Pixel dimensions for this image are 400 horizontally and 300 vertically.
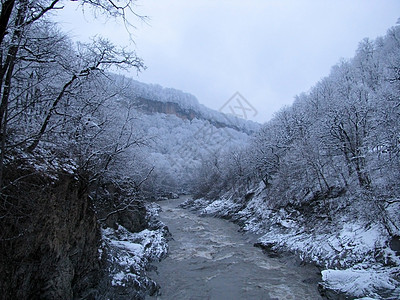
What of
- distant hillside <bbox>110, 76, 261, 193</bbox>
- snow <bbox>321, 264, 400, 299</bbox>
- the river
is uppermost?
distant hillside <bbox>110, 76, 261, 193</bbox>

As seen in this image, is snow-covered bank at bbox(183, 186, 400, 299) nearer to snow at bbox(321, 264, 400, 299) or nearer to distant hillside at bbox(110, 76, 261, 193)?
snow at bbox(321, 264, 400, 299)

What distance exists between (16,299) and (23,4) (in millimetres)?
5563

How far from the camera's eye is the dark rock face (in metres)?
4.59

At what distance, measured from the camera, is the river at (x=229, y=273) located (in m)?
10.2

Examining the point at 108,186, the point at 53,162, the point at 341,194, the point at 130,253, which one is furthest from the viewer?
→ the point at 341,194

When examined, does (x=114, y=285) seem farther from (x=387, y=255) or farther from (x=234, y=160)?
(x=234, y=160)

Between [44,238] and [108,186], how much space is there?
9.48 m

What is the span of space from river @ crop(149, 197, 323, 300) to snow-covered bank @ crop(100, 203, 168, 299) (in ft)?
2.14

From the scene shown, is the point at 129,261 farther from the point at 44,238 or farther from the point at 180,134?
the point at 180,134

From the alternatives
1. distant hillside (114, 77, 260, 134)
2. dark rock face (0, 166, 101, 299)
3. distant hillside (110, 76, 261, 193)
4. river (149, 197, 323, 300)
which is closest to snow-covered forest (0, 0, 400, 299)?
dark rock face (0, 166, 101, 299)

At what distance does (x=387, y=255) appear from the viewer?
10156 mm

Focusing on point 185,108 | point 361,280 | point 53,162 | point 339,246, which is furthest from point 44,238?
point 185,108

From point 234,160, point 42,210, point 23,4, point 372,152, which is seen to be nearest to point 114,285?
point 42,210

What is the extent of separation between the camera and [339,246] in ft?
41.6
